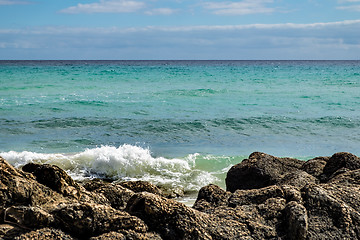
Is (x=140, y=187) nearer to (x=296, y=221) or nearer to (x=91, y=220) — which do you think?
(x=91, y=220)

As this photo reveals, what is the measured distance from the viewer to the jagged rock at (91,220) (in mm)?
3078

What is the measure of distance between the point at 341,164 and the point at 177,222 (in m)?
2.58

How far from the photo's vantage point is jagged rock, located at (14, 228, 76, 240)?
9.60ft

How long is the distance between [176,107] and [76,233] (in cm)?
1531

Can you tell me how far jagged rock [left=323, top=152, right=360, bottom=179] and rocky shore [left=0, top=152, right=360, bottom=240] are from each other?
541 millimetres

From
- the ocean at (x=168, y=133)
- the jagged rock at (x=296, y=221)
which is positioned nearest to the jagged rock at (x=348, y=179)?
the jagged rock at (x=296, y=221)

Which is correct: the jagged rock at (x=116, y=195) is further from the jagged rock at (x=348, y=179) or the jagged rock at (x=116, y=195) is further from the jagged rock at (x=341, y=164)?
the jagged rock at (x=341, y=164)

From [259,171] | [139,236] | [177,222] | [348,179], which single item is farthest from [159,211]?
[259,171]

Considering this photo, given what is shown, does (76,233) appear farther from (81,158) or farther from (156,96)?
(156,96)

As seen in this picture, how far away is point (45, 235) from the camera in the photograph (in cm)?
298

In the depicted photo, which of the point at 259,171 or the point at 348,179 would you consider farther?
the point at 259,171

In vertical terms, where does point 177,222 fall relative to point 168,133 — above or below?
above

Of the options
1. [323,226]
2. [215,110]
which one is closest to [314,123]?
[215,110]

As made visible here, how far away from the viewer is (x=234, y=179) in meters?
5.65
